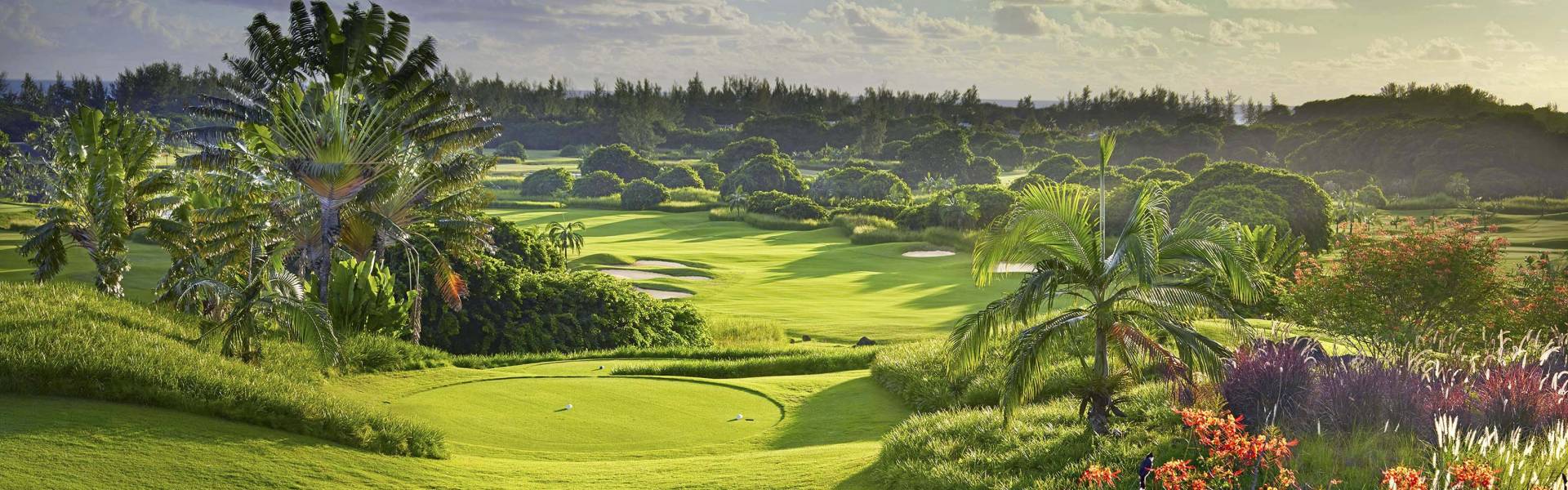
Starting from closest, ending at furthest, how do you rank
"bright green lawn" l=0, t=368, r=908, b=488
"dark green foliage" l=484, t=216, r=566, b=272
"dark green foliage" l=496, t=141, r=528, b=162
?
1. "bright green lawn" l=0, t=368, r=908, b=488
2. "dark green foliage" l=484, t=216, r=566, b=272
3. "dark green foliage" l=496, t=141, r=528, b=162

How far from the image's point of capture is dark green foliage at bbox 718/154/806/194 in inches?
3615

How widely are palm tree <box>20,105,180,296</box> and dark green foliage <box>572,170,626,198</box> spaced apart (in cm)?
7034

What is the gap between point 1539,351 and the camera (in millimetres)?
14375

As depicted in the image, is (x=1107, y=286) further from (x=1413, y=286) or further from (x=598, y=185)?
(x=598, y=185)

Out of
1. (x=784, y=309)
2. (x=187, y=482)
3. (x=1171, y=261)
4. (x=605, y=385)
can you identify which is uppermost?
(x=1171, y=261)

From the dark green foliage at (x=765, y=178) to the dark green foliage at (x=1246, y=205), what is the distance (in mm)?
46943

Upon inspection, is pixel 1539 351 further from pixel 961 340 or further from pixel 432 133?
pixel 432 133

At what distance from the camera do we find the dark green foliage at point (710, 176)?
10688cm

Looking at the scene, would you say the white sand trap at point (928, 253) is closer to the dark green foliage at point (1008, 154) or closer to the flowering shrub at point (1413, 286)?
the flowering shrub at point (1413, 286)

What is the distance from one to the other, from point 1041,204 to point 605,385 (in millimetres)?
7361

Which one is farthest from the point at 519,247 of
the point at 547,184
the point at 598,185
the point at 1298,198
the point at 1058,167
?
the point at 598,185

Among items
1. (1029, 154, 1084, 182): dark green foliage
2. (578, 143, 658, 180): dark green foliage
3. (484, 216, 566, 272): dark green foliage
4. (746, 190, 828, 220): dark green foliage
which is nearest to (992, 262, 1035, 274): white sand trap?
(484, 216, 566, 272): dark green foliage

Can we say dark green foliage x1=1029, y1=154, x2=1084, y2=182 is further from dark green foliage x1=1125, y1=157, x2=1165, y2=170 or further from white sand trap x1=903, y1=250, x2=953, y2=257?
white sand trap x1=903, y1=250, x2=953, y2=257

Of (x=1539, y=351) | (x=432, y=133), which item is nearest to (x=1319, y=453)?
(x=1539, y=351)
